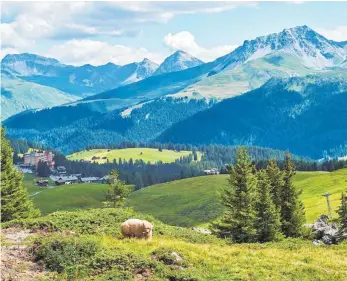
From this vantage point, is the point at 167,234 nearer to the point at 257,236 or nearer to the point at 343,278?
the point at 257,236

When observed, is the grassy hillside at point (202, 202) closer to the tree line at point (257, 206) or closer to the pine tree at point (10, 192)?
the tree line at point (257, 206)

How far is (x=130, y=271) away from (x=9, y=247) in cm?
970

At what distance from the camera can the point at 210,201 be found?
169750 millimetres

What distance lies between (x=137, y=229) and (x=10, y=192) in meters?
41.3

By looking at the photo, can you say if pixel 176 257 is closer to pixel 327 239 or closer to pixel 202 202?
pixel 327 239

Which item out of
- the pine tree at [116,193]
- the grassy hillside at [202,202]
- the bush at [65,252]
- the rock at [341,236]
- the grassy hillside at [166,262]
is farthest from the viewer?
the grassy hillside at [202,202]

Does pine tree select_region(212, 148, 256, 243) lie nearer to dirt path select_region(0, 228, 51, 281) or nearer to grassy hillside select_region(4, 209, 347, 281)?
grassy hillside select_region(4, 209, 347, 281)

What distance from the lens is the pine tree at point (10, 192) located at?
234 feet

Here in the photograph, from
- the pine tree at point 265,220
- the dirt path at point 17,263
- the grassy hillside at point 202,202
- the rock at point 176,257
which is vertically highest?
the dirt path at point 17,263

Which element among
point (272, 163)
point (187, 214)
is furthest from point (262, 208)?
point (187, 214)

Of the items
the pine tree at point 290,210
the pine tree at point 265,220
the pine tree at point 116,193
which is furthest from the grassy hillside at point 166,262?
the pine tree at point 116,193

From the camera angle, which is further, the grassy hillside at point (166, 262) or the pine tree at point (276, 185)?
the pine tree at point (276, 185)

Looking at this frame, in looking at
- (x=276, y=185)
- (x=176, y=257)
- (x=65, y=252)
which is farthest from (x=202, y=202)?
(x=65, y=252)

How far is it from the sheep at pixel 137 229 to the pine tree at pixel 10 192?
3747cm
